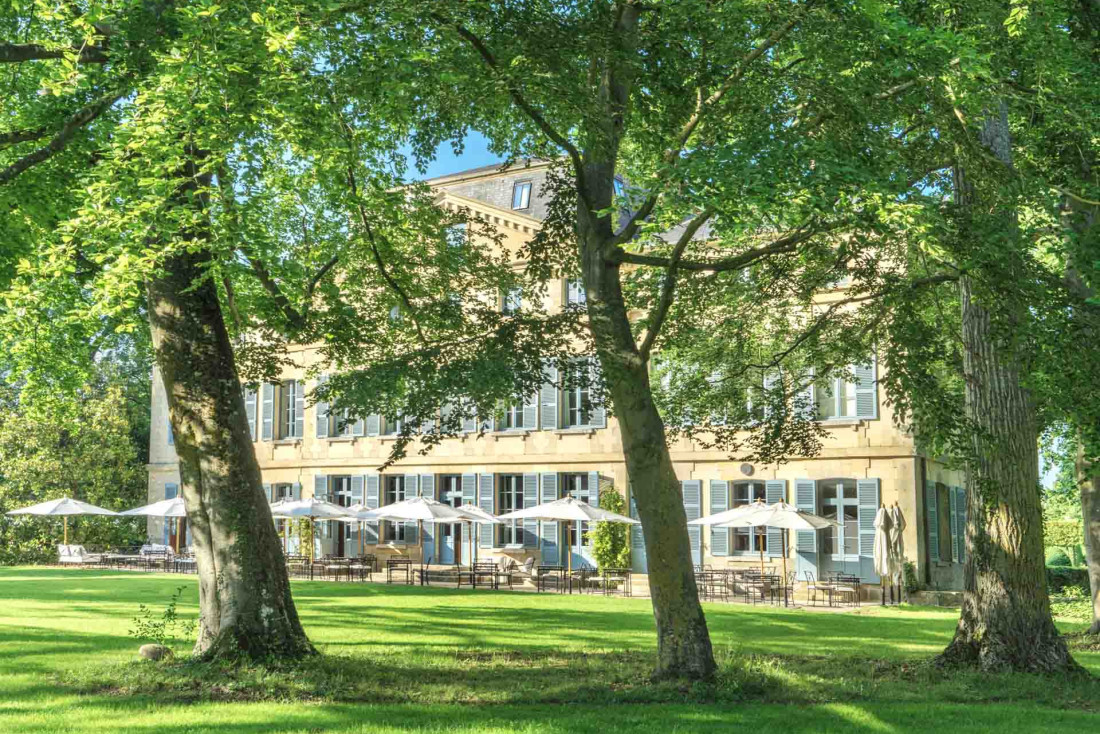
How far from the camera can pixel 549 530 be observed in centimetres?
2894

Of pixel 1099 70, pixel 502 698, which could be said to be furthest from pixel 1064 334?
pixel 502 698

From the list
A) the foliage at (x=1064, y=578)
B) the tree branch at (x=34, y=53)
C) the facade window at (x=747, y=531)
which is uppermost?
the tree branch at (x=34, y=53)

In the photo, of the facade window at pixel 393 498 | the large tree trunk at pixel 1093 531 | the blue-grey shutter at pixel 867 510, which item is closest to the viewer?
the large tree trunk at pixel 1093 531

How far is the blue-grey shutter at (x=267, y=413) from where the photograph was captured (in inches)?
1378

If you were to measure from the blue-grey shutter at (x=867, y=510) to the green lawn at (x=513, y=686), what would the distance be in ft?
28.2

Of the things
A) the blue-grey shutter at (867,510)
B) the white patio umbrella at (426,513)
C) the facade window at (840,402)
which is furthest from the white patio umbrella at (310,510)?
the blue-grey shutter at (867,510)

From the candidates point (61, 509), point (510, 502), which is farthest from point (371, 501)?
point (61, 509)

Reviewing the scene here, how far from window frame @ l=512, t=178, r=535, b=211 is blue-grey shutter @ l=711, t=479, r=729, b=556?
10077mm

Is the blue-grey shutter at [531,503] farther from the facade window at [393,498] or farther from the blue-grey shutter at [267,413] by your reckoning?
the blue-grey shutter at [267,413]

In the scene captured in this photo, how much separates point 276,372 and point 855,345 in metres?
7.30

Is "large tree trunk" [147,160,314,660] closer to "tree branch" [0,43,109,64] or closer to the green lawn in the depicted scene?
the green lawn

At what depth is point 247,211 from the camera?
31.2 ft

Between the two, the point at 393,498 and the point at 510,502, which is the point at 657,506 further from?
the point at 393,498

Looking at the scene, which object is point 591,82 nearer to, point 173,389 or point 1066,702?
point 173,389
